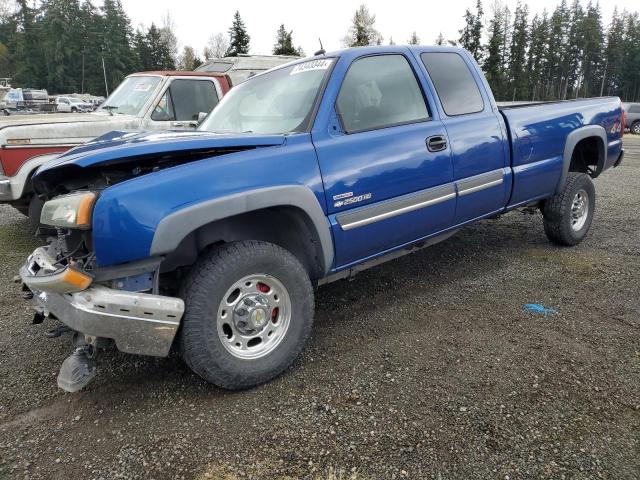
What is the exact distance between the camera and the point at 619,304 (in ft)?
12.1

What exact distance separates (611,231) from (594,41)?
83.8m

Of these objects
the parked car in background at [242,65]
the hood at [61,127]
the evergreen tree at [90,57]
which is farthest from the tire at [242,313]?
the evergreen tree at [90,57]

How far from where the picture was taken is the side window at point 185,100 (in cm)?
672

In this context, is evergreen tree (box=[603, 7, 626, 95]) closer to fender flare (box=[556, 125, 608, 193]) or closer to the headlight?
fender flare (box=[556, 125, 608, 193])

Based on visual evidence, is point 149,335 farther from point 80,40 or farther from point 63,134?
point 80,40

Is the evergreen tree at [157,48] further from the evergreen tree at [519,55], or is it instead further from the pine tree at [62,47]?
the evergreen tree at [519,55]

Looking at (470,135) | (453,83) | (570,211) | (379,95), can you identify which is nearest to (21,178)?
(379,95)

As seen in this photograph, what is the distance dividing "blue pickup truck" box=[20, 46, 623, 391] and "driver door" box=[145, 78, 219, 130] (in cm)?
302

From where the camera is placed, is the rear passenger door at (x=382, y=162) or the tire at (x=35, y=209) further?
the tire at (x=35, y=209)

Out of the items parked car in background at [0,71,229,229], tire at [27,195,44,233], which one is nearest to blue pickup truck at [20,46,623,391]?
parked car in background at [0,71,229,229]

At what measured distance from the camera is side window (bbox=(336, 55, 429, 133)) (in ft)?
10.4

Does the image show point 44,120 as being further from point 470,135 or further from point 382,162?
point 470,135

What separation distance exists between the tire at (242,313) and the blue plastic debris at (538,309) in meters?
1.85

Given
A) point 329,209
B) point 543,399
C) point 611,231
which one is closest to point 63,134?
point 329,209
